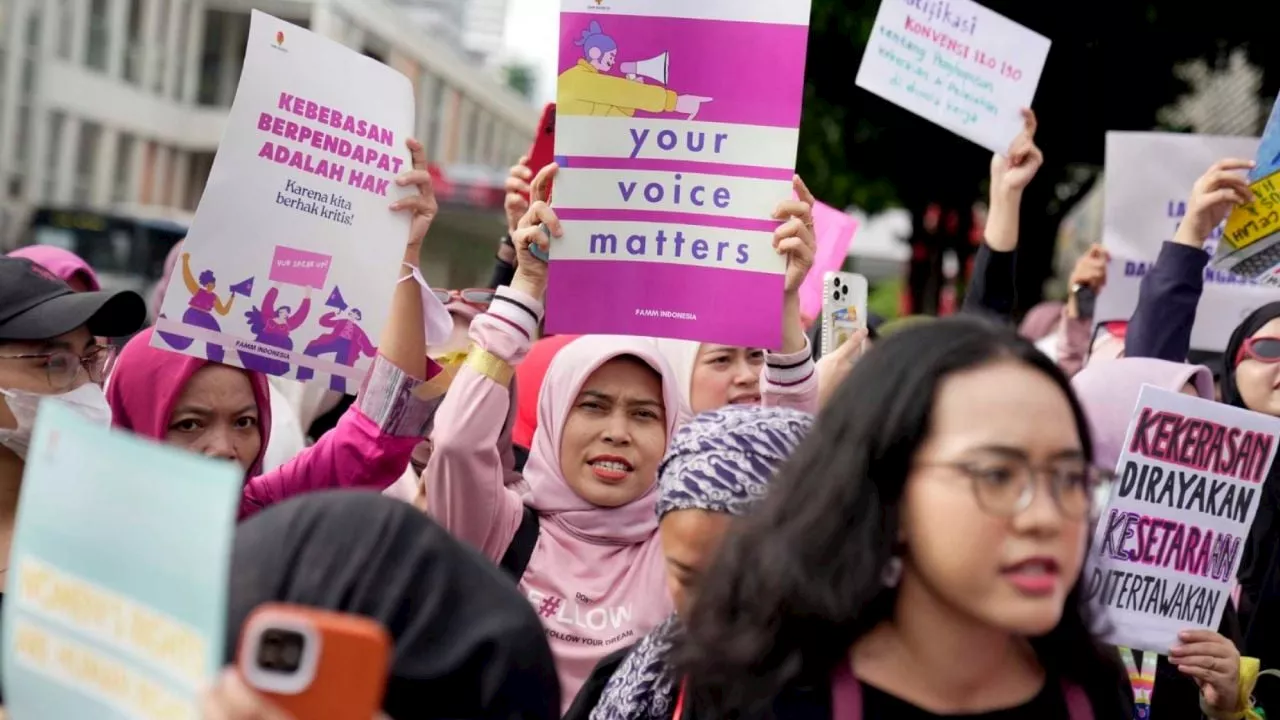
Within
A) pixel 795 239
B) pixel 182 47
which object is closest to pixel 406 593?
pixel 795 239

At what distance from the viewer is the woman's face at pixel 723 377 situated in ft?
→ 14.8

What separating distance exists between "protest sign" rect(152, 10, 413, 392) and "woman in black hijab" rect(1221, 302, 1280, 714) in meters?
2.12

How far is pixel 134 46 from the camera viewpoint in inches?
1725

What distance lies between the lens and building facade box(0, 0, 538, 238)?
35.0 m

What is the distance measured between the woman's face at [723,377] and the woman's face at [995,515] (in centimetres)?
229

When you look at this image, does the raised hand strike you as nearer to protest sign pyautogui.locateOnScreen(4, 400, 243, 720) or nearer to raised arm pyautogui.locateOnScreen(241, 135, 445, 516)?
raised arm pyautogui.locateOnScreen(241, 135, 445, 516)

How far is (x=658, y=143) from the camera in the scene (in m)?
3.84

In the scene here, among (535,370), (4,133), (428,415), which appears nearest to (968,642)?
(428,415)

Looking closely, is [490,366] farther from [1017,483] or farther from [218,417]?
[1017,483]

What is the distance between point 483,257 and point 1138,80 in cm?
1012

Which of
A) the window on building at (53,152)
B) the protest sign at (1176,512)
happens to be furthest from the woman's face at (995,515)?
the window on building at (53,152)


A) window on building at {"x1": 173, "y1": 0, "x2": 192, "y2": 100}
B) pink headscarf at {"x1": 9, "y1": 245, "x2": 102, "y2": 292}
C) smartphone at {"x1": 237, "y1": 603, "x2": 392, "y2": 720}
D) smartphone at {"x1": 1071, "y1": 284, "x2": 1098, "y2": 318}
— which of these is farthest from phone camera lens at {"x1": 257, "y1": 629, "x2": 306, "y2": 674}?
window on building at {"x1": 173, "y1": 0, "x2": 192, "y2": 100}

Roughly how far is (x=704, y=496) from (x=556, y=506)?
4.10 feet

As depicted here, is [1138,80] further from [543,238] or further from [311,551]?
[311,551]
